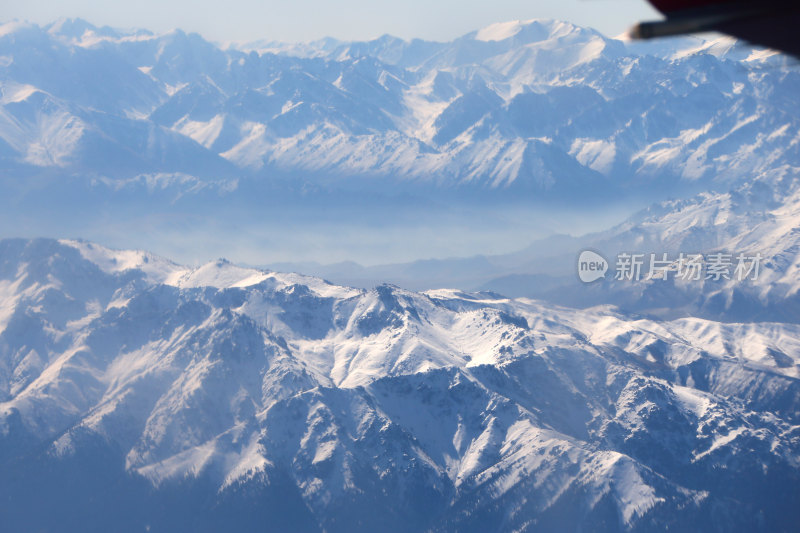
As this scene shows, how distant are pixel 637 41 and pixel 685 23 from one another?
0.75m

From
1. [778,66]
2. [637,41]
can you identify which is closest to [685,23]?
[637,41]

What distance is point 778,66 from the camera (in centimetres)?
1620

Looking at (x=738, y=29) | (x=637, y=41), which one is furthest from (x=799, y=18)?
(x=637, y=41)

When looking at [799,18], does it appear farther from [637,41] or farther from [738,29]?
[637,41]

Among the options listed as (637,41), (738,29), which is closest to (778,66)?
(738,29)

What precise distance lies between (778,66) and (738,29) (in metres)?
1.07

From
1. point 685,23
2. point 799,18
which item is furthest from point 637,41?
point 799,18

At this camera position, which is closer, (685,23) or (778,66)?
(685,23)

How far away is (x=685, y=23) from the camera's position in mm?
15164

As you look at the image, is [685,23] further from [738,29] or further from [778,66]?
[778,66]

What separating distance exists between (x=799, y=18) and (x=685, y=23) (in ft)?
4.89

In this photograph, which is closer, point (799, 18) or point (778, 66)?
point (799, 18)

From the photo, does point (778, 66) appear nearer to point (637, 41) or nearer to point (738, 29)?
point (738, 29)

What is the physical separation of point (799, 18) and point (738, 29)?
2.68 feet
